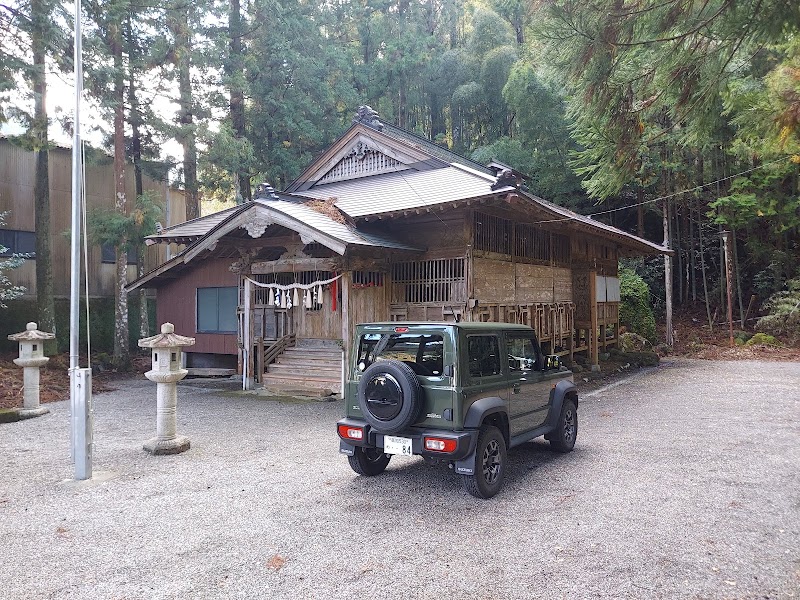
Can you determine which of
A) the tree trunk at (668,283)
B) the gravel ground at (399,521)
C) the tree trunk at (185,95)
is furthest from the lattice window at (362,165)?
the tree trunk at (668,283)

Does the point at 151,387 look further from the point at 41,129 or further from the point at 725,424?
the point at 725,424

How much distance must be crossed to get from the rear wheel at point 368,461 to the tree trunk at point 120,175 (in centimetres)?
1146

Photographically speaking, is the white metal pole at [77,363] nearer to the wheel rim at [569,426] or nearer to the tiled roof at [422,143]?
the wheel rim at [569,426]

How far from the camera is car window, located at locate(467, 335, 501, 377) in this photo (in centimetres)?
507

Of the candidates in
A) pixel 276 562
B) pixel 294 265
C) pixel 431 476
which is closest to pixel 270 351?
pixel 294 265

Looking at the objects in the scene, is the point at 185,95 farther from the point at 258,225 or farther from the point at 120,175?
the point at 258,225

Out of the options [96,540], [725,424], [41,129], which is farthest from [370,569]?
[41,129]

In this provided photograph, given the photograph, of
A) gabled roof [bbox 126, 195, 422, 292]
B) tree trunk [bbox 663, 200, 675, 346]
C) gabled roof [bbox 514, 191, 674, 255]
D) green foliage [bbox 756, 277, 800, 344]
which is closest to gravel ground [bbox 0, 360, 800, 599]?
gabled roof [bbox 126, 195, 422, 292]

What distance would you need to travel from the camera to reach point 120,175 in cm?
1423

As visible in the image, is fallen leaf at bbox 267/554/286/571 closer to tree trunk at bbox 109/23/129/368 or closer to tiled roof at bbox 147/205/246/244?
tiled roof at bbox 147/205/246/244

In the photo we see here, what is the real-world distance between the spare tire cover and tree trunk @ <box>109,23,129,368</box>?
38.1 feet

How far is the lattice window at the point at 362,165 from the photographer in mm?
13453

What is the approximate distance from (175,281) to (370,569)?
44.6 feet

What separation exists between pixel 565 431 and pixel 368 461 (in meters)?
2.54
